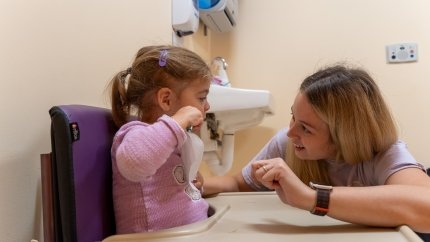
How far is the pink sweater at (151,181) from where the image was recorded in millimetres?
691

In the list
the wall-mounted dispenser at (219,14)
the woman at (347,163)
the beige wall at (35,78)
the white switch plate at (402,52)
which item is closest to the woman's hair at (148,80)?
the beige wall at (35,78)

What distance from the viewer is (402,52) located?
2.00 metres

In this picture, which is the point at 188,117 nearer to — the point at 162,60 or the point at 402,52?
the point at 162,60

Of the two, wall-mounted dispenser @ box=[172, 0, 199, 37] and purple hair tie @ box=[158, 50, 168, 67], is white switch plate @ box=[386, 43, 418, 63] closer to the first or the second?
wall-mounted dispenser @ box=[172, 0, 199, 37]

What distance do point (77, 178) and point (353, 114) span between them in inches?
24.2

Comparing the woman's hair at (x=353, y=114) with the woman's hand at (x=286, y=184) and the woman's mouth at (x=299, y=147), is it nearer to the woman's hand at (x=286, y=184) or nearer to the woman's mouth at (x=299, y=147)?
the woman's mouth at (x=299, y=147)

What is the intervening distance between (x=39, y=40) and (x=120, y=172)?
325 mm

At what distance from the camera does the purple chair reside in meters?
0.68

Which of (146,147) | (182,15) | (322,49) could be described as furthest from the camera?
(322,49)

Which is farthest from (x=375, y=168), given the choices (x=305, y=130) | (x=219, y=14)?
(x=219, y=14)

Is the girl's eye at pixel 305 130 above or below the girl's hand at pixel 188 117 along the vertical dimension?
below

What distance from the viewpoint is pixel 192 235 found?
67 cm

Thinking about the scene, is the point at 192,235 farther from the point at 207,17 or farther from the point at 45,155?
the point at 207,17

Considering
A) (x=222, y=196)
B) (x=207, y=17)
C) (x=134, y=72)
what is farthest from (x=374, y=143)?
(x=207, y=17)
